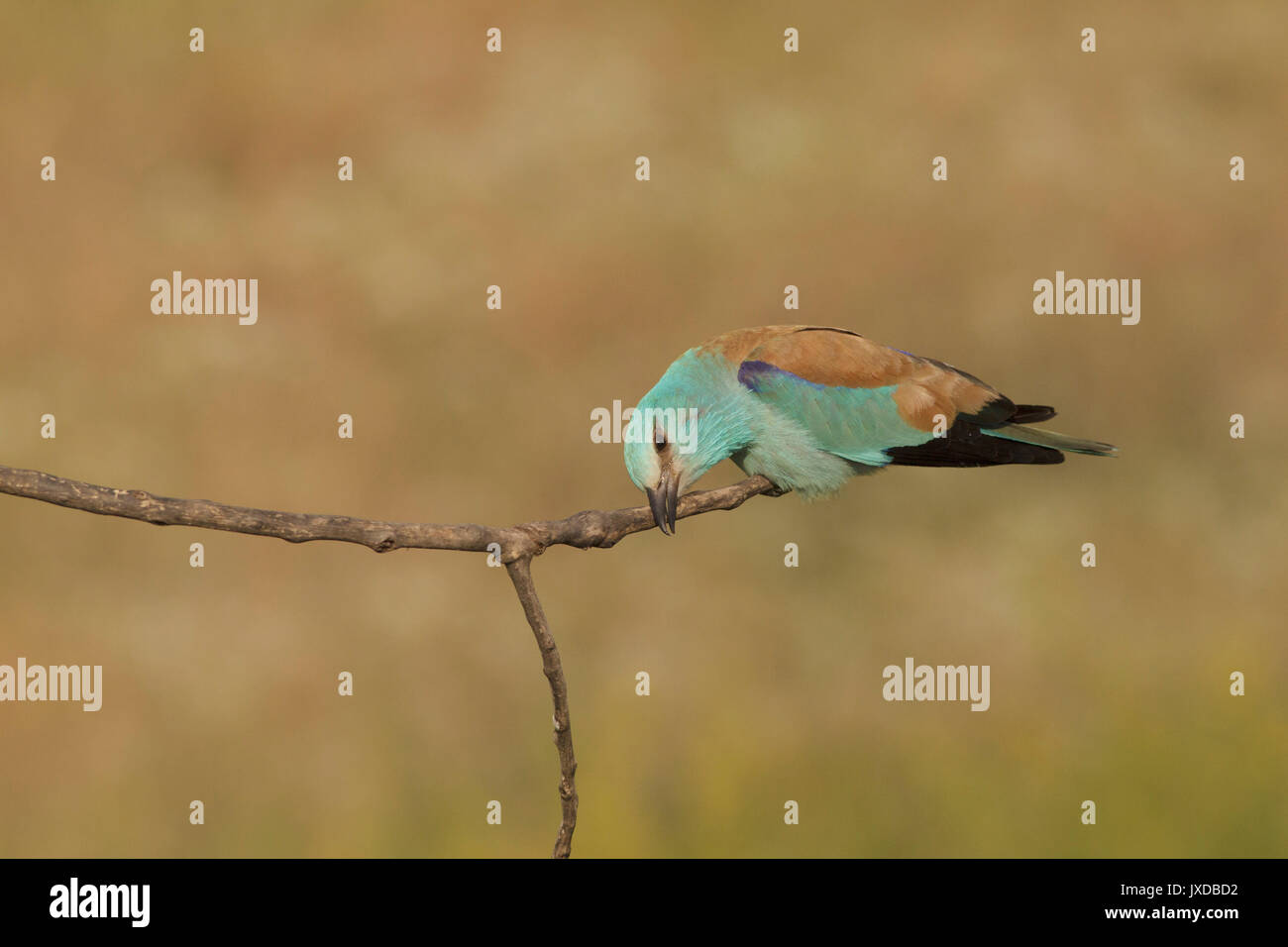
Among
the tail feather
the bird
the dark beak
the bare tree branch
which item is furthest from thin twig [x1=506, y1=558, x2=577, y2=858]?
the tail feather

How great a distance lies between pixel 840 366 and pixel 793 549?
201cm

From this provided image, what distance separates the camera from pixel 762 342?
450cm

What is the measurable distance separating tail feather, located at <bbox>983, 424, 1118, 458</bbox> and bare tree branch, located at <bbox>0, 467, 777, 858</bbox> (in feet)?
5.48

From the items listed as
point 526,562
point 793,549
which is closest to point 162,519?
point 526,562

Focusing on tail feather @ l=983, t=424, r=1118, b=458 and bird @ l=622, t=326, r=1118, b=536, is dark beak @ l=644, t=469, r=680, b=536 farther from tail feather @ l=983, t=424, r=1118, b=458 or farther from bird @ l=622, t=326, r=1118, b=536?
tail feather @ l=983, t=424, r=1118, b=458

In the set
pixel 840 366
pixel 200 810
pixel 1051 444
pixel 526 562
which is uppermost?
pixel 840 366

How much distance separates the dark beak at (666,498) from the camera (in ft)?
12.6

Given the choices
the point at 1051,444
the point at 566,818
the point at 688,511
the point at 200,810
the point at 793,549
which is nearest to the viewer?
the point at 566,818

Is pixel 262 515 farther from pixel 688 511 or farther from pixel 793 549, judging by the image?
pixel 793 549

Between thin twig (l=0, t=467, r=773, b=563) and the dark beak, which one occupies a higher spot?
the dark beak

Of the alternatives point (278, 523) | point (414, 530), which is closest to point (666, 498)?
point (414, 530)

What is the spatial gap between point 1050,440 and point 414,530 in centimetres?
255

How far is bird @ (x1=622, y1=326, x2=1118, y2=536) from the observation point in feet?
14.1

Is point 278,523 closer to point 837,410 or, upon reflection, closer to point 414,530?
point 414,530
